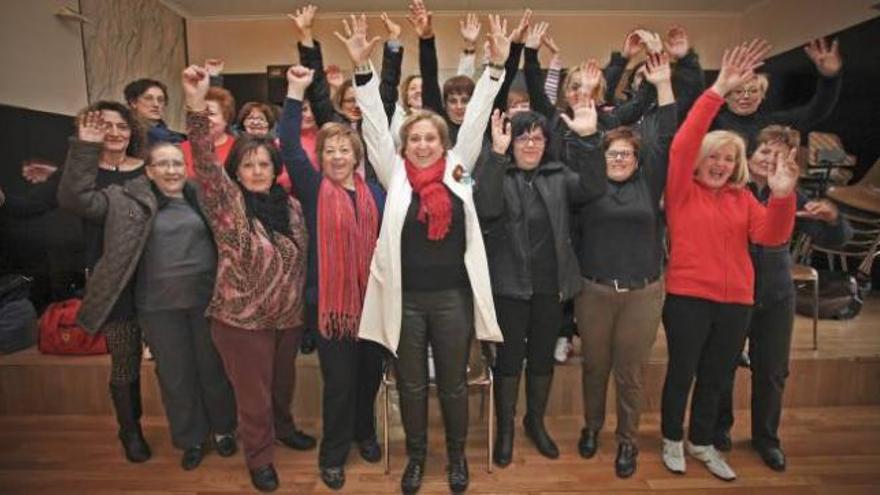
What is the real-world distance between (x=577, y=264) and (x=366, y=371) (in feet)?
3.23

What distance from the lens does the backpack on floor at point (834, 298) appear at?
343cm

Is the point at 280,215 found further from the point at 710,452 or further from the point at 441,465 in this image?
the point at 710,452

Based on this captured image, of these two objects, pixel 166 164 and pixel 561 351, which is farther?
pixel 561 351

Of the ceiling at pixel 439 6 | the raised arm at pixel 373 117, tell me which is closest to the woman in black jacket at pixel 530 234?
the raised arm at pixel 373 117

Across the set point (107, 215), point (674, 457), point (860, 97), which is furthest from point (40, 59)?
point (860, 97)

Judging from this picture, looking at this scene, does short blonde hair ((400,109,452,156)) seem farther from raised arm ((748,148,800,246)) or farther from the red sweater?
raised arm ((748,148,800,246))

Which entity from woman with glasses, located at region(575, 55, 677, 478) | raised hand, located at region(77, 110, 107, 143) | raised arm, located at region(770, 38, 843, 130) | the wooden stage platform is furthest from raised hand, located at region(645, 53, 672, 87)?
raised hand, located at region(77, 110, 107, 143)

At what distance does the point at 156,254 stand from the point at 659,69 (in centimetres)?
210

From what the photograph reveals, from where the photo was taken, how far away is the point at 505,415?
7.30 ft

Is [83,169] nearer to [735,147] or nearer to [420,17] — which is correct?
[420,17]

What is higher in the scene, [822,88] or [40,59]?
[40,59]

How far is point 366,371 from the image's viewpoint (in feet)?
7.16

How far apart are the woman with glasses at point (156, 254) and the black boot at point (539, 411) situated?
1319 mm

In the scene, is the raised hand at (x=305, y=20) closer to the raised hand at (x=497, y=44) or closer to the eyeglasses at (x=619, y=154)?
the raised hand at (x=497, y=44)
